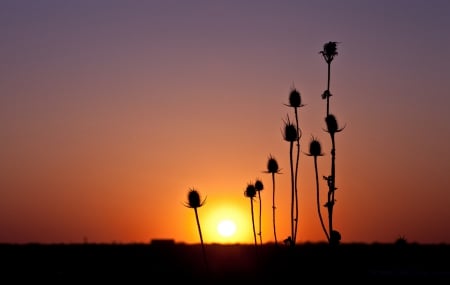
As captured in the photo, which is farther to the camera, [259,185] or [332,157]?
[259,185]

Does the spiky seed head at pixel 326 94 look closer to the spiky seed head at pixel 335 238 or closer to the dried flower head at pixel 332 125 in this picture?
the dried flower head at pixel 332 125

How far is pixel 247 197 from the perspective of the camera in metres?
26.3

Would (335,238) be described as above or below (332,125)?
below

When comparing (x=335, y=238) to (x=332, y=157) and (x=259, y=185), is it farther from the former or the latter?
(x=259, y=185)

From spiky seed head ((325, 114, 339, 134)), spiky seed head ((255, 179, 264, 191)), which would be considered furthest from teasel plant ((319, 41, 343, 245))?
spiky seed head ((255, 179, 264, 191))

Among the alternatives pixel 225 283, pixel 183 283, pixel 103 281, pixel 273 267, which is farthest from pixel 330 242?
pixel 103 281

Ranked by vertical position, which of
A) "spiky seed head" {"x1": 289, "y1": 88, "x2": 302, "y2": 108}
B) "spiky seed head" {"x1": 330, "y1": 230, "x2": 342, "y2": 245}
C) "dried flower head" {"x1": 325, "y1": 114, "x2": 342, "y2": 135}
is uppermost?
"spiky seed head" {"x1": 289, "y1": 88, "x2": 302, "y2": 108}

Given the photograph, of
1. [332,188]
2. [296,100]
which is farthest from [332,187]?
[296,100]

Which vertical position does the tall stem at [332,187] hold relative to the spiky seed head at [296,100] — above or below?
below

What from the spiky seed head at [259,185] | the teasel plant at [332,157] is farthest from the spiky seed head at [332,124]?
the spiky seed head at [259,185]

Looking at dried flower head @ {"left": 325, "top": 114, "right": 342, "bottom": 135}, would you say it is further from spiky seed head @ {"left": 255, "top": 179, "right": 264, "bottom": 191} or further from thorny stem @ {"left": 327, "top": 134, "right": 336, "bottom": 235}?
spiky seed head @ {"left": 255, "top": 179, "right": 264, "bottom": 191}

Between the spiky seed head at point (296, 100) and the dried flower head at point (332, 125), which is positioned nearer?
the dried flower head at point (332, 125)

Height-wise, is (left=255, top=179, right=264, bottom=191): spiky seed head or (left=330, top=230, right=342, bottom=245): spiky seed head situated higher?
(left=255, top=179, right=264, bottom=191): spiky seed head

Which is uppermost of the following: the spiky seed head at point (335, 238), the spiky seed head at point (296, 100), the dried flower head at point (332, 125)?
the spiky seed head at point (296, 100)
